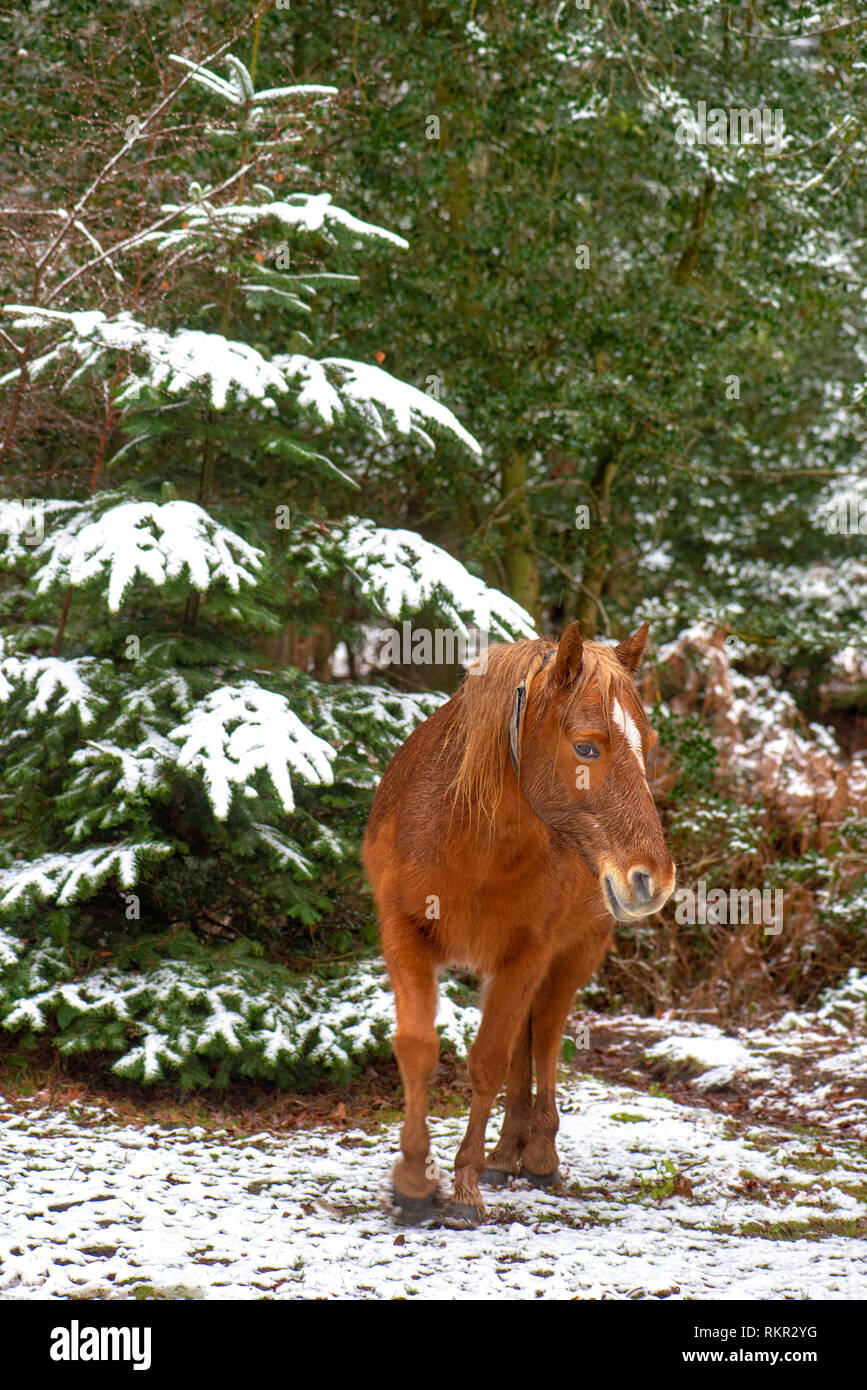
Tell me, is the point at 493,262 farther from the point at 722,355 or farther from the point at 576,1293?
the point at 576,1293

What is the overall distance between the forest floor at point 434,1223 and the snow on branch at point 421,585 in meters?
2.37

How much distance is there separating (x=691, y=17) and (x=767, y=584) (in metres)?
6.15

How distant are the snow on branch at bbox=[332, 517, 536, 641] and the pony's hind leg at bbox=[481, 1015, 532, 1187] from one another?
6.62 feet

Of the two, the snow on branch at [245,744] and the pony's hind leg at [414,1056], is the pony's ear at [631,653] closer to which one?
the pony's hind leg at [414,1056]

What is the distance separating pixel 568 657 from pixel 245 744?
2058mm

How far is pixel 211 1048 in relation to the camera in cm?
552

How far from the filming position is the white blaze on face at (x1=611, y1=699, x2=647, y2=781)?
3887mm

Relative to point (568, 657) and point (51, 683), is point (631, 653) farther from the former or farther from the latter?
point (51, 683)

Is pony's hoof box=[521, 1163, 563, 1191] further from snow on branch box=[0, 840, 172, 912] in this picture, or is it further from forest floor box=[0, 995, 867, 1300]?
snow on branch box=[0, 840, 172, 912]

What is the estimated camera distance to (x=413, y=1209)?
13.9 feet

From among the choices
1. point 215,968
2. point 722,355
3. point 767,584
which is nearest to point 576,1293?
point 215,968

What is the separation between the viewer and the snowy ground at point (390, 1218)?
11.8ft

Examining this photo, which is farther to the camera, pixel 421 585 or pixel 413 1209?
pixel 421 585

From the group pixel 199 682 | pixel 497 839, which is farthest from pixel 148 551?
pixel 497 839
